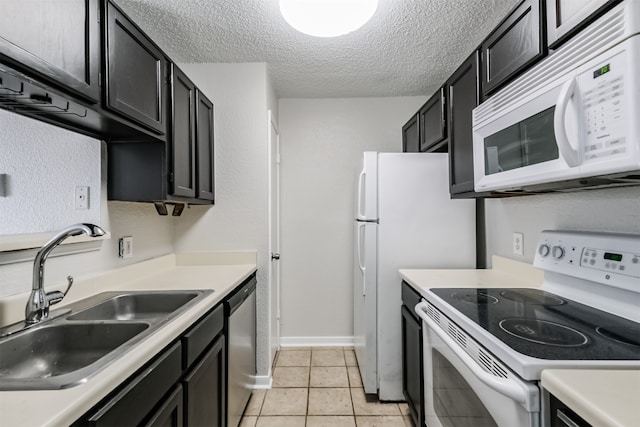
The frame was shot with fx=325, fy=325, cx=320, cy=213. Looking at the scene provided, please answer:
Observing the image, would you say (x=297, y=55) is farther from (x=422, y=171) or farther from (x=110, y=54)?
(x=110, y=54)

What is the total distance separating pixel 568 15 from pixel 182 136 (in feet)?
5.97

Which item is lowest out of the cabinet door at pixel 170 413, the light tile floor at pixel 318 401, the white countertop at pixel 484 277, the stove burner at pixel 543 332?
the light tile floor at pixel 318 401

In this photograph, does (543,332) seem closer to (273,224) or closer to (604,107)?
(604,107)

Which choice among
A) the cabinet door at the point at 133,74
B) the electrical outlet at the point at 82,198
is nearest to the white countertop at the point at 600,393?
the cabinet door at the point at 133,74

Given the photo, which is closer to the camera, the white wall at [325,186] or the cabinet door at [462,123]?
the cabinet door at [462,123]

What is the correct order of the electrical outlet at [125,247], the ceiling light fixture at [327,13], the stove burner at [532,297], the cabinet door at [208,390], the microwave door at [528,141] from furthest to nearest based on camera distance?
the electrical outlet at [125,247] → the ceiling light fixture at [327,13] → the stove burner at [532,297] → the cabinet door at [208,390] → the microwave door at [528,141]

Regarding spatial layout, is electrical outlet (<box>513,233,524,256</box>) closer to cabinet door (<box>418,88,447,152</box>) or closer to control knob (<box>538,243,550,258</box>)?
control knob (<box>538,243,550,258</box>)

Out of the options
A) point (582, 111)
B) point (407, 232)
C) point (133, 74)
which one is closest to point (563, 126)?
point (582, 111)

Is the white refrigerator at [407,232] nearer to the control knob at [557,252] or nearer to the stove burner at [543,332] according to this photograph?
the control knob at [557,252]

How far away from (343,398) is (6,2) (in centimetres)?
250

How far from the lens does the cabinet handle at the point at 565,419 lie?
2.23 feet

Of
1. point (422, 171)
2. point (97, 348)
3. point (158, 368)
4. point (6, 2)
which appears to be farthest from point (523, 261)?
point (6, 2)

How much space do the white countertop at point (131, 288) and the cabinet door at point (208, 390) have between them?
0.22 meters

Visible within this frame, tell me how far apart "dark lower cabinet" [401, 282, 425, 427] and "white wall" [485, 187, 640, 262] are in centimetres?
69
